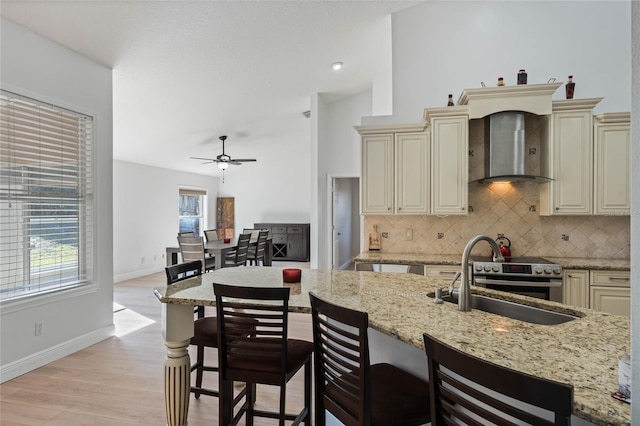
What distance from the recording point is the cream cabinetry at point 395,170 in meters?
3.82

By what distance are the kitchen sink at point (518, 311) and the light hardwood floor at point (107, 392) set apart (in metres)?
1.46

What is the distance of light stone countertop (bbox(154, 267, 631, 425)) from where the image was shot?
0.92m

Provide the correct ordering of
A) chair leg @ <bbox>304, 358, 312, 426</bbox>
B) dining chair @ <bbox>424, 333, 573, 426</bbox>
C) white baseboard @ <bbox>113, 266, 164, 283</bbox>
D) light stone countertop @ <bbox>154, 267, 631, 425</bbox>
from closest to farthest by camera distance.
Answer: dining chair @ <bbox>424, 333, 573, 426</bbox>
light stone countertop @ <bbox>154, 267, 631, 425</bbox>
chair leg @ <bbox>304, 358, 312, 426</bbox>
white baseboard @ <bbox>113, 266, 164, 283</bbox>

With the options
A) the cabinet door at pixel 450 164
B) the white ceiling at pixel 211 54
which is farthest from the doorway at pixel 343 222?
the cabinet door at pixel 450 164

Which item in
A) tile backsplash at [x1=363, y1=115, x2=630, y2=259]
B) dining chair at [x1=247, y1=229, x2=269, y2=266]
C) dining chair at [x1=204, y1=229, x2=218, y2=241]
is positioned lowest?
dining chair at [x1=247, y1=229, x2=269, y2=266]

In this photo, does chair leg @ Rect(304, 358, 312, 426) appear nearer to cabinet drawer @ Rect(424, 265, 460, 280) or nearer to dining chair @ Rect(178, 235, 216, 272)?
cabinet drawer @ Rect(424, 265, 460, 280)

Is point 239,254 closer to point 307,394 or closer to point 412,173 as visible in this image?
point 412,173

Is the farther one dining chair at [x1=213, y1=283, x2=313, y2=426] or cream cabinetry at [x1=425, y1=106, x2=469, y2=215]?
cream cabinetry at [x1=425, y1=106, x2=469, y2=215]

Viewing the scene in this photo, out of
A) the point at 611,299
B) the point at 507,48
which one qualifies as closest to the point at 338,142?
the point at 507,48

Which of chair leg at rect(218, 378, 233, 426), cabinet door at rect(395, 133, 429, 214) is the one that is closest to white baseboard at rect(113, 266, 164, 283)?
cabinet door at rect(395, 133, 429, 214)

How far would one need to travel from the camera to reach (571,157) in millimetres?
3465

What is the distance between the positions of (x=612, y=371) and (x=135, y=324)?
459 cm

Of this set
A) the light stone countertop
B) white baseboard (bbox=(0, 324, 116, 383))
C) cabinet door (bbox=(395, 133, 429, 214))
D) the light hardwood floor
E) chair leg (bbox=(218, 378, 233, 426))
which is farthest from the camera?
cabinet door (bbox=(395, 133, 429, 214))

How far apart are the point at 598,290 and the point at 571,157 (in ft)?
4.22
